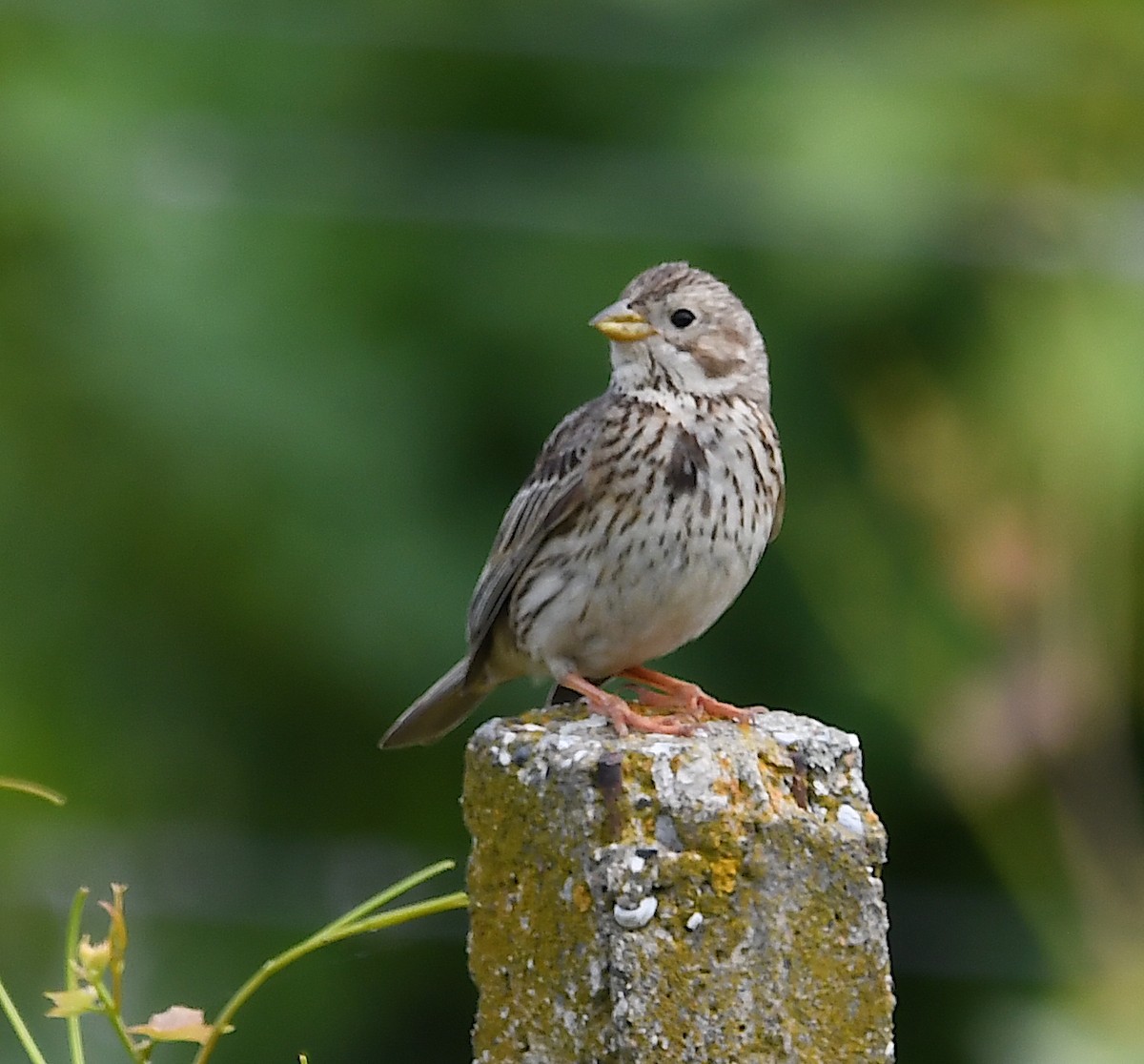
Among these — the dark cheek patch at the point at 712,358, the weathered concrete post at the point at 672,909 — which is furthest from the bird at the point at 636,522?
the weathered concrete post at the point at 672,909

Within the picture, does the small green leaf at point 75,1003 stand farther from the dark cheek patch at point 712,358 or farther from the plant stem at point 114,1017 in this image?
the dark cheek patch at point 712,358

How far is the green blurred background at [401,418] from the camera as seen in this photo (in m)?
6.10

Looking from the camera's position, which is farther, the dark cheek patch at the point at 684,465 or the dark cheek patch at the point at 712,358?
the dark cheek patch at the point at 712,358

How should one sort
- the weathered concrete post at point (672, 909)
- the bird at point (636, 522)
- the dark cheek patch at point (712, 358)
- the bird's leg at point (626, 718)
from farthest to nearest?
1. the dark cheek patch at point (712, 358)
2. the bird at point (636, 522)
3. the bird's leg at point (626, 718)
4. the weathered concrete post at point (672, 909)

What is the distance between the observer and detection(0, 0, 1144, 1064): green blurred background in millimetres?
6102

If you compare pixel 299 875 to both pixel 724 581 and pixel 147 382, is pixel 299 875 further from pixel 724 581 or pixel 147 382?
pixel 724 581

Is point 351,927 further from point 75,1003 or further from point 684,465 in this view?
point 684,465

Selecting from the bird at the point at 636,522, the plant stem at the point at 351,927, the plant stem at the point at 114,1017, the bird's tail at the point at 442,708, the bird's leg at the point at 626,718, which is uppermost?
the bird at the point at 636,522

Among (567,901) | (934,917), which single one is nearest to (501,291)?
(934,917)

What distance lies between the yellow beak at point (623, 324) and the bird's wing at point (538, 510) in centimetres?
12

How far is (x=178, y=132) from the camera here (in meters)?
6.66

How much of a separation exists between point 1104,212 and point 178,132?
2657 mm

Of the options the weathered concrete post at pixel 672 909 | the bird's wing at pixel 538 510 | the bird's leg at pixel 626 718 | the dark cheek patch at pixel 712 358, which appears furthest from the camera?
the dark cheek patch at pixel 712 358

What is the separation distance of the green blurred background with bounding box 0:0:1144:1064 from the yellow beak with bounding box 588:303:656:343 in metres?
1.75
